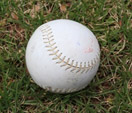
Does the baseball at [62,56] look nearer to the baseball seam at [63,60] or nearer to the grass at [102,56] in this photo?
the baseball seam at [63,60]

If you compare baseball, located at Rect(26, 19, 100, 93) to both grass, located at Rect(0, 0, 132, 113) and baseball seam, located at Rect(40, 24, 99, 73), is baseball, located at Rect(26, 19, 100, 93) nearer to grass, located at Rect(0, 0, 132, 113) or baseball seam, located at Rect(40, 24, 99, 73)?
baseball seam, located at Rect(40, 24, 99, 73)

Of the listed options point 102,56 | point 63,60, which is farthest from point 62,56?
point 102,56

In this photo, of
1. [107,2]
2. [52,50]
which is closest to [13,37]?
[52,50]

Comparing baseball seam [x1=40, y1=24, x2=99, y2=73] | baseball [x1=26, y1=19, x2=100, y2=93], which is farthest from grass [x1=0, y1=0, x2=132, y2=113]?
baseball seam [x1=40, y1=24, x2=99, y2=73]

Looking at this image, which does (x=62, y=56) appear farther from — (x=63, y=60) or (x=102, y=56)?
(x=102, y=56)

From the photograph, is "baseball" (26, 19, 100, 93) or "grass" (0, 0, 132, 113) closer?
"baseball" (26, 19, 100, 93)

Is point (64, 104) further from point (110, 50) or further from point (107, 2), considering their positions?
point (107, 2)
